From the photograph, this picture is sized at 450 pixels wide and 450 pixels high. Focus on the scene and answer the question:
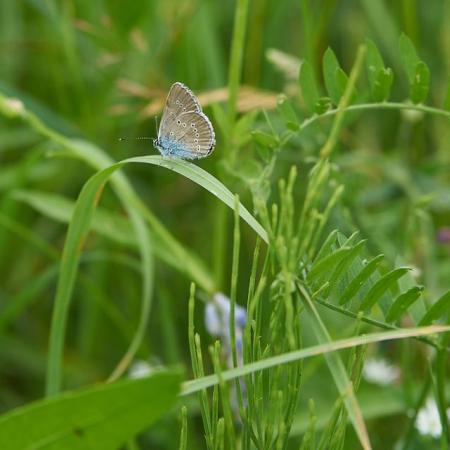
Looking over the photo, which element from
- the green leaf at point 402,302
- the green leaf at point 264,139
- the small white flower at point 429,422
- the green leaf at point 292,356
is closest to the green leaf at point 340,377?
the green leaf at point 292,356

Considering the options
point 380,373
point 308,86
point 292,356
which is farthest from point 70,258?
point 380,373

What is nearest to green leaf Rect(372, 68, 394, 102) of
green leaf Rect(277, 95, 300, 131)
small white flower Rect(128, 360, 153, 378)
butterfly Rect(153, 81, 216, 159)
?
green leaf Rect(277, 95, 300, 131)

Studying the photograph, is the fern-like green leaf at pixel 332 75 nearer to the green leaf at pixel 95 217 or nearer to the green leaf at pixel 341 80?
the green leaf at pixel 341 80

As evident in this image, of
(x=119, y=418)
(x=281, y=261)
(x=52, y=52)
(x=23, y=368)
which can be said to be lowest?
(x=23, y=368)

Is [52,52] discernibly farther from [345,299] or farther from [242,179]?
[345,299]

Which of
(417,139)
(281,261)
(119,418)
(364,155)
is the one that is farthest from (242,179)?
(417,139)

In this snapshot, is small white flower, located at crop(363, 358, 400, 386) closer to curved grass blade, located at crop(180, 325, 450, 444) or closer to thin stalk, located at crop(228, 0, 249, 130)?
thin stalk, located at crop(228, 0, 249, 130)
